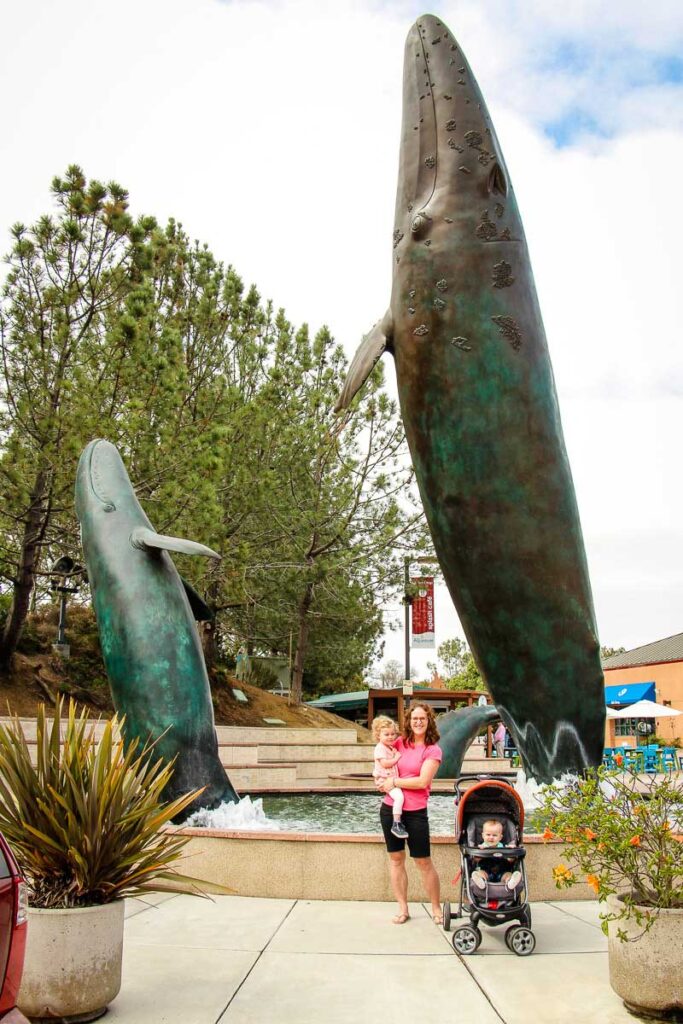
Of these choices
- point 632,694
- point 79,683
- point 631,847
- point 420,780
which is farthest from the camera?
point 632,694

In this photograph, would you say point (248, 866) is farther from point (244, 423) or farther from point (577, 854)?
point (244, 423)

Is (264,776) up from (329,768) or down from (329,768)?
up

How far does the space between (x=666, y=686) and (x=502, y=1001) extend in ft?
125

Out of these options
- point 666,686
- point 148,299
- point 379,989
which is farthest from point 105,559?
point 666,686

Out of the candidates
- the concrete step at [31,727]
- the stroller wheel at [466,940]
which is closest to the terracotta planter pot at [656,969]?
the stroller wheel at [466,940]

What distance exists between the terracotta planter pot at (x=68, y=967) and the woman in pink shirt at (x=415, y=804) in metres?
2.11

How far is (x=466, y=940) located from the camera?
4.80m

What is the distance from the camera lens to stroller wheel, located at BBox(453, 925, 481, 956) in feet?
15.7

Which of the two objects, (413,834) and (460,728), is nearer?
(413,834)

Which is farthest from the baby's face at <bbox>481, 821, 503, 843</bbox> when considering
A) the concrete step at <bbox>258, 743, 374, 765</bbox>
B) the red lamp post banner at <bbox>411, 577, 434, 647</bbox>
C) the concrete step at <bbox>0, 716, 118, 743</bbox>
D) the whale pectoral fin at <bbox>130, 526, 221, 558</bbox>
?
the red lamp post banner at <bbox>411, 577, 434, 647</bbox>

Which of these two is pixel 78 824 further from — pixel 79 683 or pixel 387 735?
pixel 79 683

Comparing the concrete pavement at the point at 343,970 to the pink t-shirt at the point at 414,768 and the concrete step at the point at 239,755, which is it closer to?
the pink t-shirt at the point at 414,768

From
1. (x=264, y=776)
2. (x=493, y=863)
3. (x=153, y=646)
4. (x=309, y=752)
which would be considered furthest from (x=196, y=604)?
(x=309, y=752)

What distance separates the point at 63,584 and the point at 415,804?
14665 mm
